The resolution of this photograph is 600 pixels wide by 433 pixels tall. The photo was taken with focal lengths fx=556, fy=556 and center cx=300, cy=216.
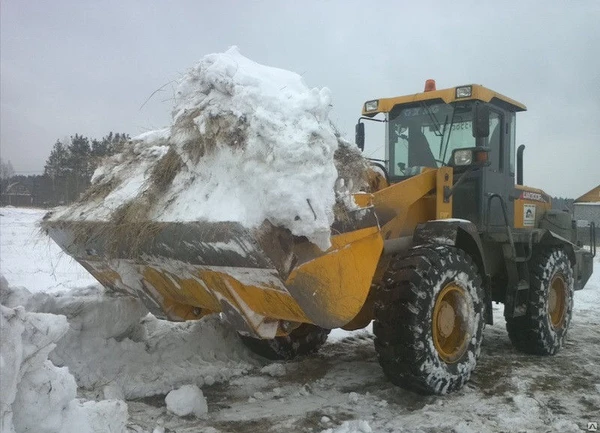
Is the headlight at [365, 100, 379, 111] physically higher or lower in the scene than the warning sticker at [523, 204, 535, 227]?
higher

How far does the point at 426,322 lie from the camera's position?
4.01 meters

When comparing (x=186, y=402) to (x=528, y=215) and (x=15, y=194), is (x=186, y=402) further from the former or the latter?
(x=15, y=194)

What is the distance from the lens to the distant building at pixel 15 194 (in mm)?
23403

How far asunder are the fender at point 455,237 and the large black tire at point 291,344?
1517 mm

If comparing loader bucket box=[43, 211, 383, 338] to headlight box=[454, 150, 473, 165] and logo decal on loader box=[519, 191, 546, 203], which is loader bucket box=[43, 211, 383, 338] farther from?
logo decal on loader box=[519, 191, 546, 203]

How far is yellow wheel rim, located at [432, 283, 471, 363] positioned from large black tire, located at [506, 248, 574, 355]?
170cm

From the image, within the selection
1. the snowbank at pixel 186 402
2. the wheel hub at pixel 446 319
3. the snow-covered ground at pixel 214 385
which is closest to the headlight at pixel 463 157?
the wheel hub at pixel 446 319

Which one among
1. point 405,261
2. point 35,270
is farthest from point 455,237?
point 35,270

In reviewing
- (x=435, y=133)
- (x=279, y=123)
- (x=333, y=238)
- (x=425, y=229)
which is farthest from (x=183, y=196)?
(x=435, y=133)

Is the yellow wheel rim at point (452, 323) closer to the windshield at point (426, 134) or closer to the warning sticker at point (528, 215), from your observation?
the windshield at point (426, 134)

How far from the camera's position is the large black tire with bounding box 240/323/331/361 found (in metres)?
5.20

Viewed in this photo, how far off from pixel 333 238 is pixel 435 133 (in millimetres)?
2746

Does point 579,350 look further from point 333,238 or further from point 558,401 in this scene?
point 333,238

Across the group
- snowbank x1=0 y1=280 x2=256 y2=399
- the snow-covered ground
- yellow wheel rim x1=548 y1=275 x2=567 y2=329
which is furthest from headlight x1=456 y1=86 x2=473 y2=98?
snowbank x1=0 y1=280 x2=256 y2=399
